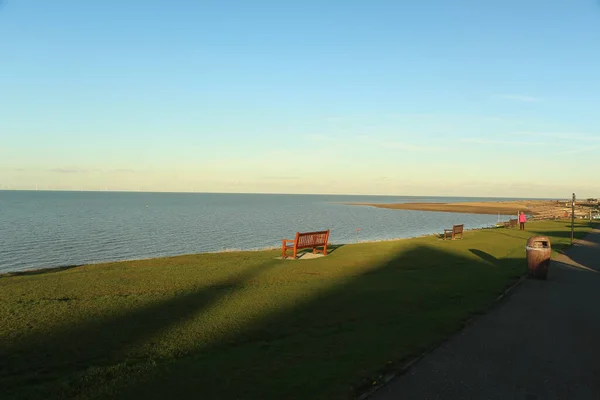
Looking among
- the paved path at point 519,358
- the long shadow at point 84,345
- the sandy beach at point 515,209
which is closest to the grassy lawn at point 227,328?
the long shadow at point 84,345

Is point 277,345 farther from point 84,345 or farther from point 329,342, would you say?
point 84,345

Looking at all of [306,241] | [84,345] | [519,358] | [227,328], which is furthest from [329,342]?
[306,241]

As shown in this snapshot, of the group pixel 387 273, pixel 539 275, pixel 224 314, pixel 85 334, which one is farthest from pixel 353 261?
pixel 85 334

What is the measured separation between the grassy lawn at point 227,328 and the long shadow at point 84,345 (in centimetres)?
2

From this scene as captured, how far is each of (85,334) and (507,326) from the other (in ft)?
23.3

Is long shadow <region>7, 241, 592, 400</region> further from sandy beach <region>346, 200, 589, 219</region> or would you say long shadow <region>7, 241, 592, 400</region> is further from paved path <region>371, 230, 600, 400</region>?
sandy beach <region>346, 200, 589, 219</region>

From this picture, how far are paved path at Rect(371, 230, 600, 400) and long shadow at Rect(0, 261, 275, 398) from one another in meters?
3.91

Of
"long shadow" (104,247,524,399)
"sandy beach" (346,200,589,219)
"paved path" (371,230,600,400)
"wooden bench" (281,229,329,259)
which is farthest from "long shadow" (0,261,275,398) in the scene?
"sandy beach" (346,200,589,219)

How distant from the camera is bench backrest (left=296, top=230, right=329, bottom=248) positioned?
59.8 feet

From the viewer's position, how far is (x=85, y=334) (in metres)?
7.41

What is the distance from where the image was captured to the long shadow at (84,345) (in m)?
5.77

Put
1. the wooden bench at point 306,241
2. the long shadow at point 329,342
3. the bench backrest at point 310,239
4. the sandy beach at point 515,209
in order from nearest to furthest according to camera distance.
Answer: the long shadow at point 329,342
the wooden bench at point 306,241
the bench backrest at point 310,239
the sandy beach at point 515,209

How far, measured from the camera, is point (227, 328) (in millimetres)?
7707

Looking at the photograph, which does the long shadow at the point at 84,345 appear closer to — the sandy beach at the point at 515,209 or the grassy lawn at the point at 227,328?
Result: the grassy lawn at the point at 227,328
